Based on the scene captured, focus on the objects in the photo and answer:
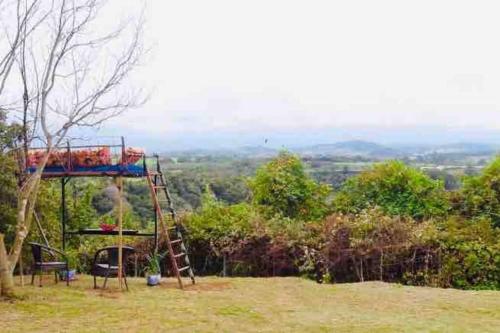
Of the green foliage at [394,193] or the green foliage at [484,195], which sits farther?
the green foliage at [394,193]

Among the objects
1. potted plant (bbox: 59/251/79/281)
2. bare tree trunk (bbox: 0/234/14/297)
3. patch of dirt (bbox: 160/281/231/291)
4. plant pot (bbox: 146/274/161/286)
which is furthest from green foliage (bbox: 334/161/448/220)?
bare tree trunk (bbox: 0/234/14/297)

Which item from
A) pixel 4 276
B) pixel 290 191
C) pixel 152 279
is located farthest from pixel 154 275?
pixel 290 191

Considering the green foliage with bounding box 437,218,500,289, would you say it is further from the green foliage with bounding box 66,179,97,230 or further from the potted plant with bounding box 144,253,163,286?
the green foliage with bounding box 66,179,97,230

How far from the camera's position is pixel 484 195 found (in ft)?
47.4

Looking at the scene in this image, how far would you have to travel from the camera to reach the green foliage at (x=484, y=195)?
14.2 m

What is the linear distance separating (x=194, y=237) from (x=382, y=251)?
4.40m

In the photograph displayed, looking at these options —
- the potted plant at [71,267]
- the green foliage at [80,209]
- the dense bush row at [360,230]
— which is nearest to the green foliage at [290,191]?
the dense bush row at [360,230]

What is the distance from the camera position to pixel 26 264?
13.2 metres

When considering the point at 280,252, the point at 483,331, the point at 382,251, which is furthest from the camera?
the point at 280,252

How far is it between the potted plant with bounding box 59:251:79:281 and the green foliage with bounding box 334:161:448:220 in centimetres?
663

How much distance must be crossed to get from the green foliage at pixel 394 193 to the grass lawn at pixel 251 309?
364 centimetres

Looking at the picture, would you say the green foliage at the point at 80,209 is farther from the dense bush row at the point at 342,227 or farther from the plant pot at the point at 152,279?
the plant pot at the point at 152,279

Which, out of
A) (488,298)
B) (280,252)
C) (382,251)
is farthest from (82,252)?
(488,298)

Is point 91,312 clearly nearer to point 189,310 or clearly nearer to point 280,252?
point 189,310
